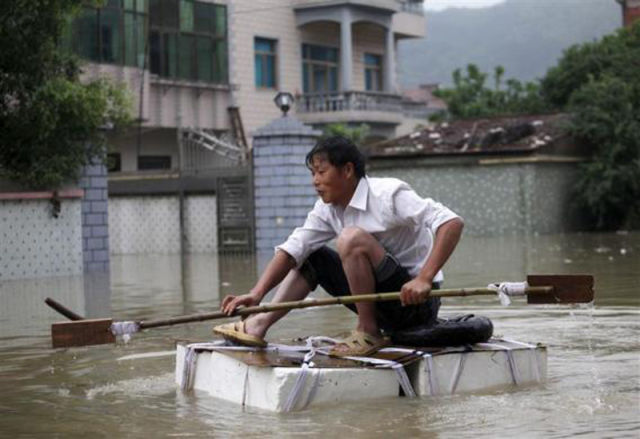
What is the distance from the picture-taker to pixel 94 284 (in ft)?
53.3

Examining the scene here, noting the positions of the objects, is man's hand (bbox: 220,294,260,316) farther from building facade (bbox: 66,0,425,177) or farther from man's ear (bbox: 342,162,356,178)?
building facade (bbox: 66,0,425,177)

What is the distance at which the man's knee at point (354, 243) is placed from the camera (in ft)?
20.2

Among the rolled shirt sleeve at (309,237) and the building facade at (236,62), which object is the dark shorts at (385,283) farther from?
the building facade at (236,62)

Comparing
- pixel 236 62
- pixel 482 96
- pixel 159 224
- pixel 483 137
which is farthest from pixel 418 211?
pixel 482 96

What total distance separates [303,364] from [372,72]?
112ft

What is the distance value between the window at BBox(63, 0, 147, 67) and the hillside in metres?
102

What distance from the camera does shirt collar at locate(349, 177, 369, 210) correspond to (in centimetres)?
634

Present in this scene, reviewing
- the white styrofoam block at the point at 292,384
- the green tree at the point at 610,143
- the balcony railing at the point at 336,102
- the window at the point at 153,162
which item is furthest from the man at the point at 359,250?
the balcony railing at the point at 336,102

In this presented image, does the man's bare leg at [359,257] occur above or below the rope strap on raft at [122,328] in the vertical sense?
above

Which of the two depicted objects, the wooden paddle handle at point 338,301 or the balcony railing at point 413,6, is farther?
the balcony railing at point 413,6

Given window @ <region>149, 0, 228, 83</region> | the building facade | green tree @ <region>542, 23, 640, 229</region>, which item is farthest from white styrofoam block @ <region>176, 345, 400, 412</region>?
window @ <region>149, 0, 228, 83</region>

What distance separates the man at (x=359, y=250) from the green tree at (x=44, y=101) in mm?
9704

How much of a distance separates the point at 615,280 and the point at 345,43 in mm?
22982

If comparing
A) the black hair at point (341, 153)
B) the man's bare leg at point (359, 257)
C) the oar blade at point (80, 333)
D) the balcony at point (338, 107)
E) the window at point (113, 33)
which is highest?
the window at point (113, 33)
